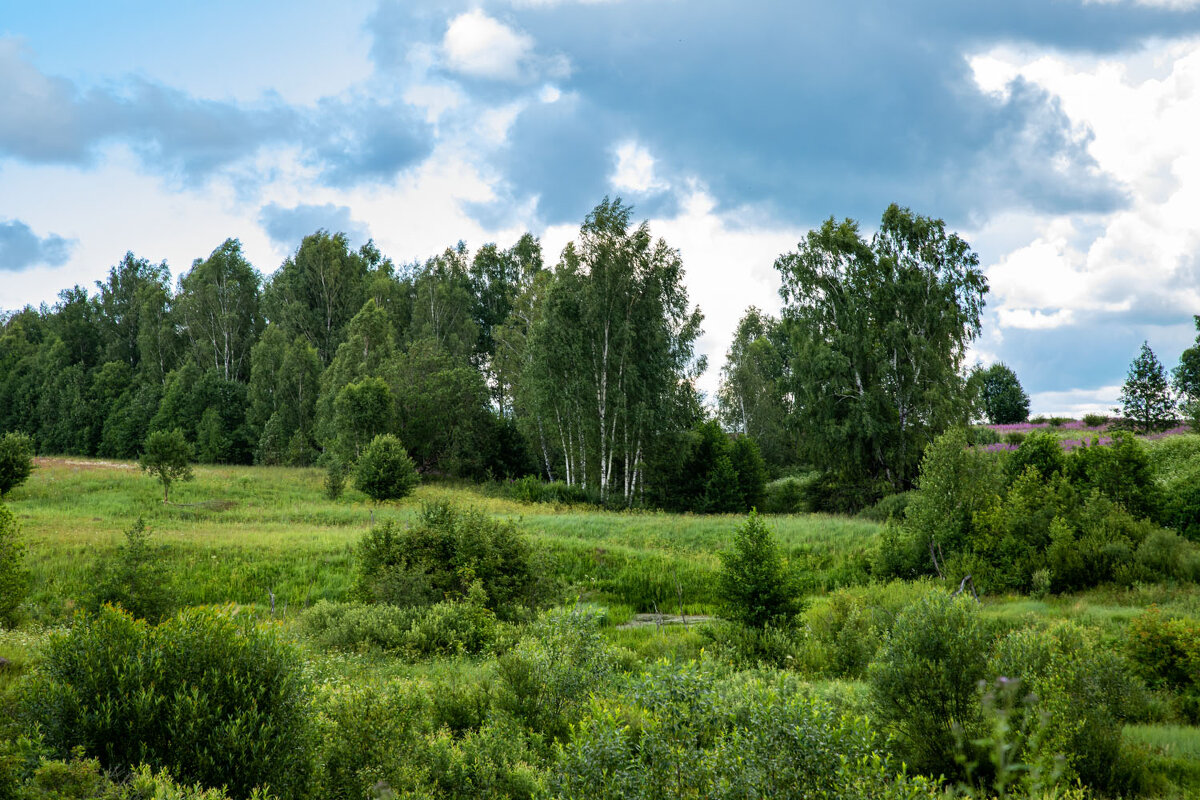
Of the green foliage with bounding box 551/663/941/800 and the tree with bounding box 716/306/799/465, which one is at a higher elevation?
the tree with bounding box 716/306/799/465

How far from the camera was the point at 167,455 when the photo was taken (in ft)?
102

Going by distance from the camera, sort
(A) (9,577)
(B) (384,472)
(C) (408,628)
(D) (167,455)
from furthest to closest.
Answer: (B) (384,472) → (D) (167,455) → (C) (408,628) → (A) (9,577)

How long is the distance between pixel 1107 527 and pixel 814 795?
20.5m

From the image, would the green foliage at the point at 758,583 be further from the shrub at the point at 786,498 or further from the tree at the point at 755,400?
the tree at the point at 755,400

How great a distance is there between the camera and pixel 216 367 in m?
61.4

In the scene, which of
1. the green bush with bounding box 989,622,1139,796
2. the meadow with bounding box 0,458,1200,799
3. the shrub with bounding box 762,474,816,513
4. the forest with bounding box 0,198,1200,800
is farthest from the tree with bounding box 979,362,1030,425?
the green bush with bounding box 989,622,1139,796

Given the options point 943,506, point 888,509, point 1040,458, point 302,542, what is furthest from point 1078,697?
point 888,509

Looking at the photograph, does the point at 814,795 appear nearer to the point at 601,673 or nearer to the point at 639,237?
the point at 601,673

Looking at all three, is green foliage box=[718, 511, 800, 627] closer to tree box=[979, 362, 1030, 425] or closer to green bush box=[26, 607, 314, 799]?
green bush box=[26, 607, 314, 799]

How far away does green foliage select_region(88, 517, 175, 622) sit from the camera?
12.6 metres

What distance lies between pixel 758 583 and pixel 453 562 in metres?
7.38

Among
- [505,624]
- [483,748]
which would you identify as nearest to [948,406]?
[505,624]

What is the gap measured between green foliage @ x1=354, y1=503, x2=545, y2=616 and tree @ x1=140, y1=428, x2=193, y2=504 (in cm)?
1908

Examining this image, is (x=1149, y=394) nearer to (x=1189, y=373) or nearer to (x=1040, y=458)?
(x=1189, y=373)
